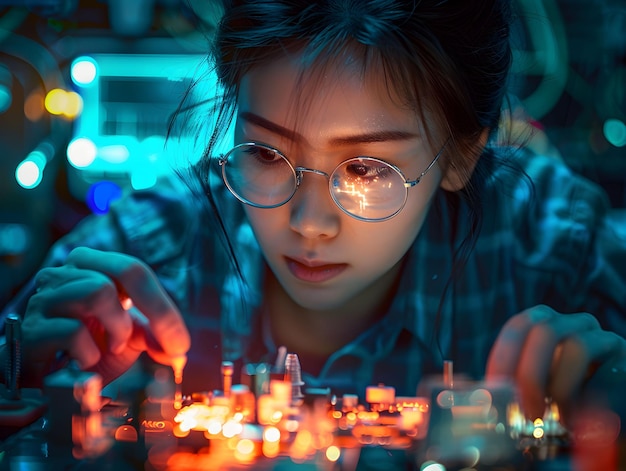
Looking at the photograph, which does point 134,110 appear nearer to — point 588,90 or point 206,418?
point 206,418

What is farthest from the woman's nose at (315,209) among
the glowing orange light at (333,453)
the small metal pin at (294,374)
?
the glowing orange light at (333,453)

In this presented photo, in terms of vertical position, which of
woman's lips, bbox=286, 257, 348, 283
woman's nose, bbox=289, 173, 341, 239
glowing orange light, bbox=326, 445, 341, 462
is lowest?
glowing orange light, bbox=326, 445, 341, 462

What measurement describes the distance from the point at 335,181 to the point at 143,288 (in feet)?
1.14

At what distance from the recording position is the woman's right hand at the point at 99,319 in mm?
1029

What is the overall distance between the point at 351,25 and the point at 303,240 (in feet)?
1.01

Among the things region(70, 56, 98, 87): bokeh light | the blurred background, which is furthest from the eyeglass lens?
region(70, 56, 98, 87): bokeh light

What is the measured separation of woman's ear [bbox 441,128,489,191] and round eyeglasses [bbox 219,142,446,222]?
5 cm

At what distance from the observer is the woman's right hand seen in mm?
1029

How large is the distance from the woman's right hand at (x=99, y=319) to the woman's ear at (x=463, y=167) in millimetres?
470

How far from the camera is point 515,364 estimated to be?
1040 millimetres

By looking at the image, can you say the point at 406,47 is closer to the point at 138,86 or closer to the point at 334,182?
the point at 334,182

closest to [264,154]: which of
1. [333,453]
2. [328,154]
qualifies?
[328,154]

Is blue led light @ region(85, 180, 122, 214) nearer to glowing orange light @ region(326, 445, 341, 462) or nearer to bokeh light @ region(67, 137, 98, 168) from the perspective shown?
bokeh light @ region(67, 137, 98, 168)

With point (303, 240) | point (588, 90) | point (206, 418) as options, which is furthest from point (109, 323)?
point (588, 90)
